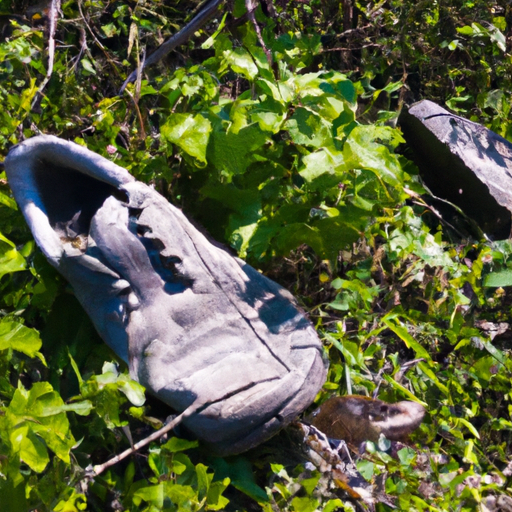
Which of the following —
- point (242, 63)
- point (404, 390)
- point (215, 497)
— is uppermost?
point (242, 63)

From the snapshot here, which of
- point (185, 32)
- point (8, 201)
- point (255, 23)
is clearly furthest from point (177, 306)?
point (185, 32)

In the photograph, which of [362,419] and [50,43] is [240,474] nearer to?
[362,419]

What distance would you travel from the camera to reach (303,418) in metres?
1.48

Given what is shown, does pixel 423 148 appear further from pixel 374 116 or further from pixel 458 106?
pixel 458 106

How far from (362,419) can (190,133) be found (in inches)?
32.4

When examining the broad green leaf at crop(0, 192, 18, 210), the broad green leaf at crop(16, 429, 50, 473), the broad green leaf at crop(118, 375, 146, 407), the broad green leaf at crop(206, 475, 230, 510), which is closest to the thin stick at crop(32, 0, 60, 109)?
the broad green leaf at crop(0, 192, 18, 210)

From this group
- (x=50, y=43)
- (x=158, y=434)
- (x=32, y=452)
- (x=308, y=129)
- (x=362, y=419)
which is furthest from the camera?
(x=50, y=43)

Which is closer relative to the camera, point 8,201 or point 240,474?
point 240,474

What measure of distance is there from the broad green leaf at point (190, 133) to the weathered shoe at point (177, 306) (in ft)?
0.56

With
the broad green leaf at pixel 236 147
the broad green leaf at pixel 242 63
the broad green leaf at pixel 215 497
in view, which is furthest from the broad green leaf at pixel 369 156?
the broad green leaf at pixel 215 497

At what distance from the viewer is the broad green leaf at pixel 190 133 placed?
1.62m

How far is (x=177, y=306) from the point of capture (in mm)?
1445

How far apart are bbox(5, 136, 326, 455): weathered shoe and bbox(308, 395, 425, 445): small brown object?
0.40ft

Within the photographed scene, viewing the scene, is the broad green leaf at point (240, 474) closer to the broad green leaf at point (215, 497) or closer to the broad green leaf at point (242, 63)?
the broad green leaf at point (215, 497)
